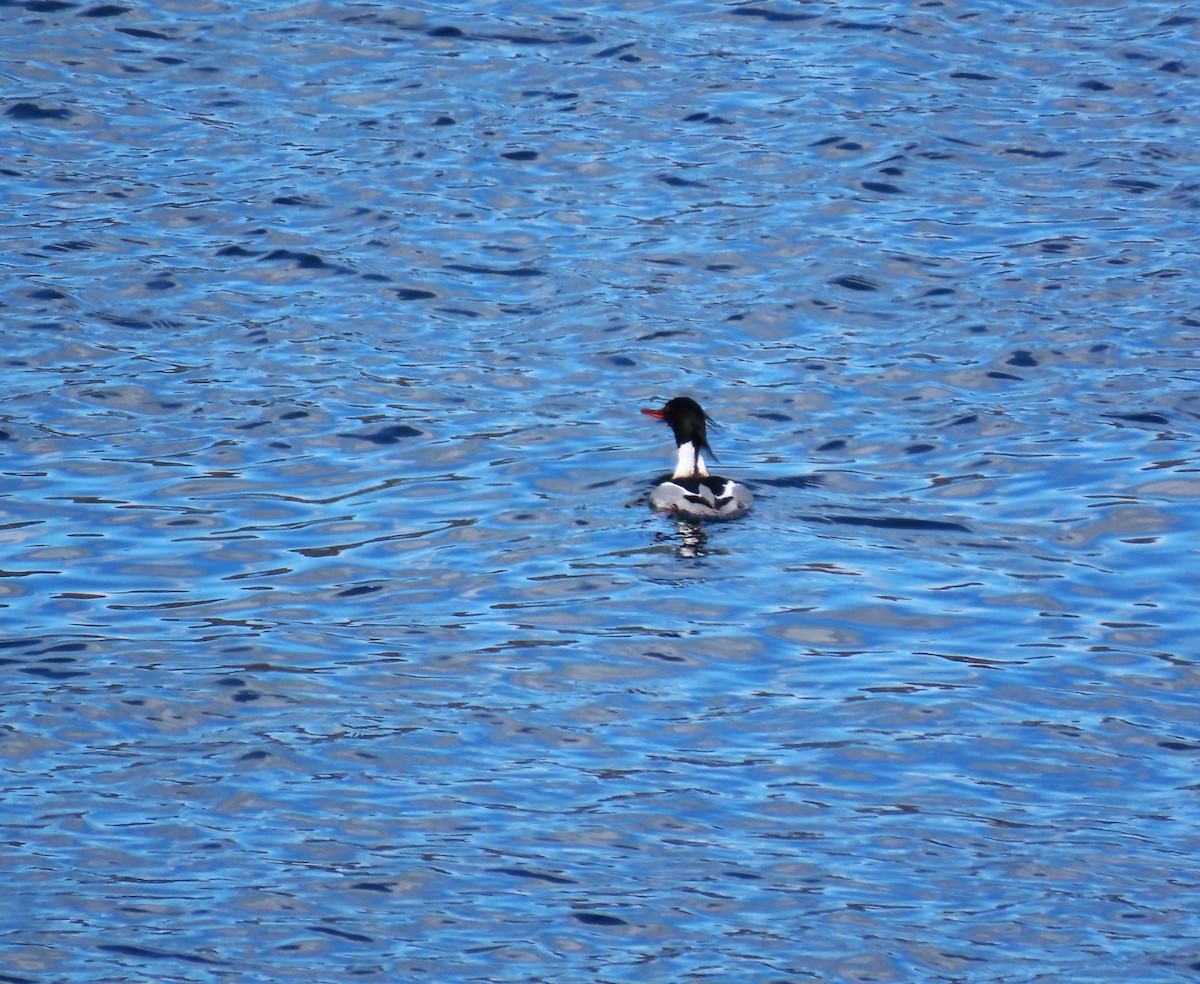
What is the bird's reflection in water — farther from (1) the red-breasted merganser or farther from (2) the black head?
(2) the black head

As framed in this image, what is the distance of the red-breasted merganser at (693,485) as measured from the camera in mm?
13188

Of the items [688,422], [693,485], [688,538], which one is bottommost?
[688,538]

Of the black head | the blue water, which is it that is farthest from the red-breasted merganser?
the blue water

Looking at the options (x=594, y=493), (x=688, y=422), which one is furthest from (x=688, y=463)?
(x=594, y=493)

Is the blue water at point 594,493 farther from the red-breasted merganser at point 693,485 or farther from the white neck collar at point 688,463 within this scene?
the white neck collar at point 688,463

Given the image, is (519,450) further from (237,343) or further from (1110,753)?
Result: (1110,753)

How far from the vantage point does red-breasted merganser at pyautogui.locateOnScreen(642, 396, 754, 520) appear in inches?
519

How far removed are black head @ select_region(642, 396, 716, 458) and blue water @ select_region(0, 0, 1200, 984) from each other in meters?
0.41

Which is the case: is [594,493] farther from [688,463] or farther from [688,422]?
[688,422]

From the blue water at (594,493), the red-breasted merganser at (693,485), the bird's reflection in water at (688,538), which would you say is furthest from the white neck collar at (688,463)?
the bird's reflection in water at (688,538)

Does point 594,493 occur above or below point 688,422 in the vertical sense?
below

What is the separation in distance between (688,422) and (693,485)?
951 millimetres

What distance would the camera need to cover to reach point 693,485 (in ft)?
43.6

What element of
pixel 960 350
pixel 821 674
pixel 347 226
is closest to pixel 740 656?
pixel 821 674
